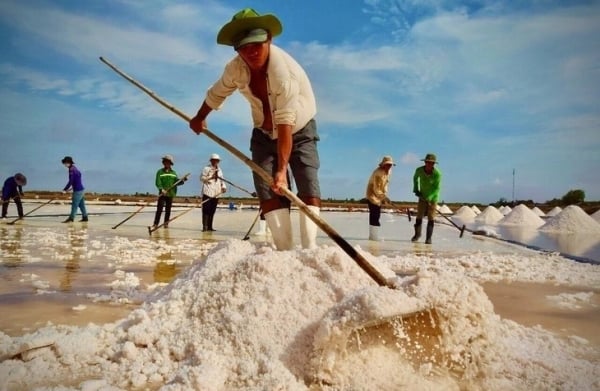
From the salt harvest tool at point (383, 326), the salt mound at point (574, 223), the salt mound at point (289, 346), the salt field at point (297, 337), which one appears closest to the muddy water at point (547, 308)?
the salt field at point (297, 337)

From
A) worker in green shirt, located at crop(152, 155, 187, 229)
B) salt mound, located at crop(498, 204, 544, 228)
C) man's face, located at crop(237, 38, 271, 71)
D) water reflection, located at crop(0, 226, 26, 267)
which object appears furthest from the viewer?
salt mound, located at crop(498, 204, 544, 228)

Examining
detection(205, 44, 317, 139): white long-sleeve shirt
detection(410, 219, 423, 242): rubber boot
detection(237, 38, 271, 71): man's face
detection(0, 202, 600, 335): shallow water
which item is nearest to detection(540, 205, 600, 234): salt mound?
detection(410, 219, 423, 242): rubber boot

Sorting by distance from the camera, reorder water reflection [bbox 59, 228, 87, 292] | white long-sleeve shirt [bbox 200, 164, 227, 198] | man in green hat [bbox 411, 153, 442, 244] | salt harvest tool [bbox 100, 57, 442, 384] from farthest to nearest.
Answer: white long-sleeve shirt [bbox 200, 164, 227, 198]
man in green hat [bbox 411, 153, 442, 244]
water reflection [bbox 59, 228, 87, 292]
salt harvest tool [bbox 100, 57, 442, 384]

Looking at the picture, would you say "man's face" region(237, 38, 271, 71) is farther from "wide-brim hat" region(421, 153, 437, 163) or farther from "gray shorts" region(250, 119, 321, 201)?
"wide-brim hat" region(421, 153, 437, 163)

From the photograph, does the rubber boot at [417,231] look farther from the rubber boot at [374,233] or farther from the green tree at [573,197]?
the green tree at [573,197]

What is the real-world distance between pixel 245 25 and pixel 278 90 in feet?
1.23

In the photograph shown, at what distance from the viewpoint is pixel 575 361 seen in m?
1.75

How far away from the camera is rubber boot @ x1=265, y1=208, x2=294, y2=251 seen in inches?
109

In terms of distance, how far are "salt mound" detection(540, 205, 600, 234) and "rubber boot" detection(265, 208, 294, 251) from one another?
10947 millimetres

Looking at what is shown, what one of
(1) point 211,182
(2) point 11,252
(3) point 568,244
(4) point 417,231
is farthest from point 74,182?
(3) point 568,244

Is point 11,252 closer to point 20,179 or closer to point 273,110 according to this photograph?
point 273,110

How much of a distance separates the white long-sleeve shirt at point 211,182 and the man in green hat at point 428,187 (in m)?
3.86

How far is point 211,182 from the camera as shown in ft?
30.7

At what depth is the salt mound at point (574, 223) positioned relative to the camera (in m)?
11.3
